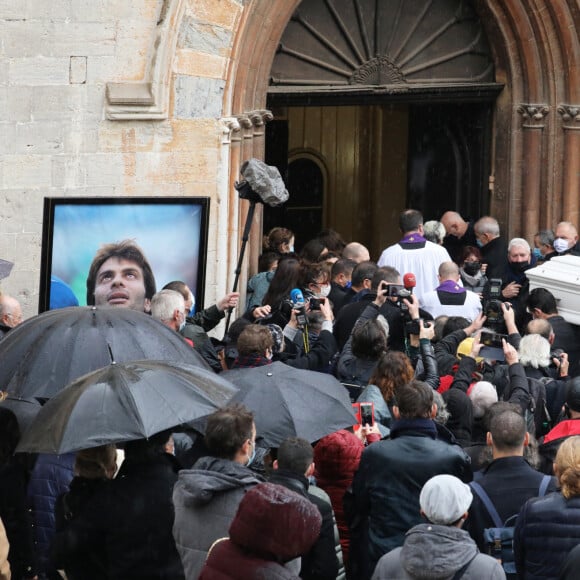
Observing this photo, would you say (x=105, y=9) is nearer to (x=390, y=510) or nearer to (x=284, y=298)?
(x=284, y=298)

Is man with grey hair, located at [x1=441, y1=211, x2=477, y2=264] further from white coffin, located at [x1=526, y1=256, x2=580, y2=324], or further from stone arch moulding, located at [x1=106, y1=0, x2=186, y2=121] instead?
stone arch moulding, located at [x1=106, y1=0, x2=186, y2=121]

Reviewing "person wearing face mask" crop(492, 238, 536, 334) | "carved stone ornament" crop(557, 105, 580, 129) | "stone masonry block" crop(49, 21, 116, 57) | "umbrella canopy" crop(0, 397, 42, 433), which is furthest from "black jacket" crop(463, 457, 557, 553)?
→ "carved stone ornament" crop(557, 105, 580, 129)

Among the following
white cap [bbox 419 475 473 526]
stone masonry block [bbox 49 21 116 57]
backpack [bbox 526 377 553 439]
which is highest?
stone masonry block [bbox 49 21 116 57]

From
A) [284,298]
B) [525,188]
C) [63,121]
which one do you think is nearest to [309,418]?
[284,298]

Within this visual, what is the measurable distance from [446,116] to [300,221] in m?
4.77

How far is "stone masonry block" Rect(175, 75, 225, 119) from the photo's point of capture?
12148 millimetres

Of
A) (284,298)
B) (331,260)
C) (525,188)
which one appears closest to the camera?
(284,298)

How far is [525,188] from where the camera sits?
44.4ft

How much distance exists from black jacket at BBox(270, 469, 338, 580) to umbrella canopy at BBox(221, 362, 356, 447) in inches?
25.6

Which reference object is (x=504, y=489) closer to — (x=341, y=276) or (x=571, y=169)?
(x=341, y=276)

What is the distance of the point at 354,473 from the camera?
7.07 meters

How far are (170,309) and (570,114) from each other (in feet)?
18.8

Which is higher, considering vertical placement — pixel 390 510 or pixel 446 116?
pixel 446 116

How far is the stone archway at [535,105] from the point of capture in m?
13.1
